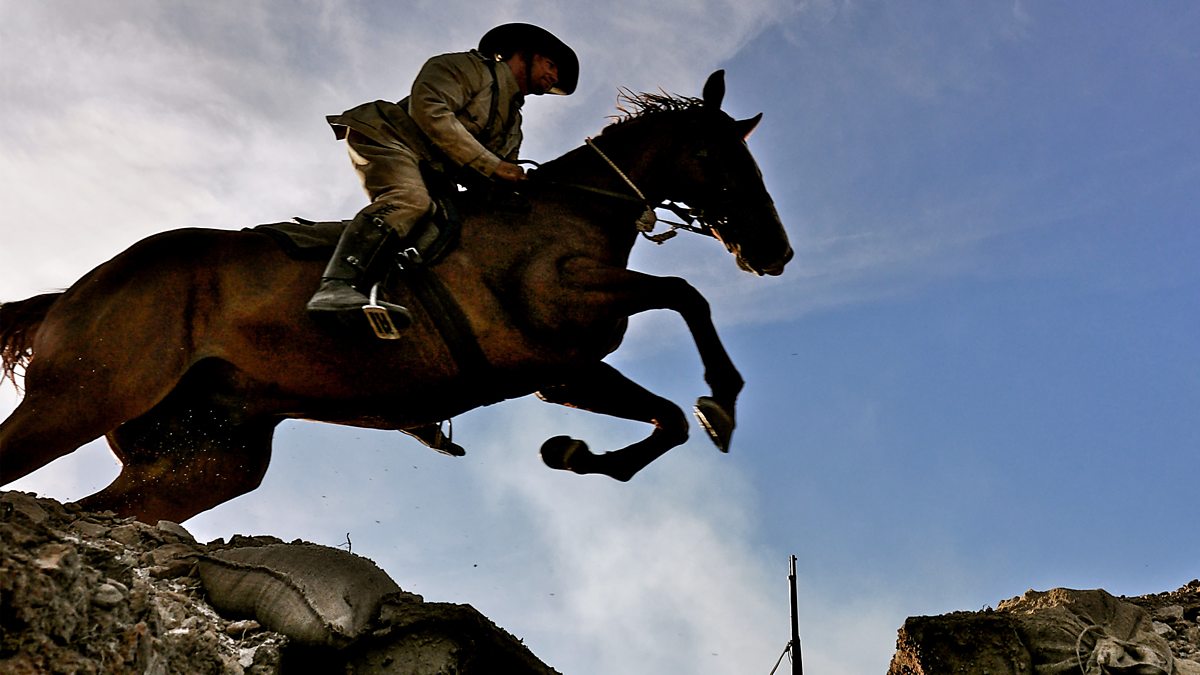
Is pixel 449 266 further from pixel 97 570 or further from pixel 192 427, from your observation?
pixel 97 570

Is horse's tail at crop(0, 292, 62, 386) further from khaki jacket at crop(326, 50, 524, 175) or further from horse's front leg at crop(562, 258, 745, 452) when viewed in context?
horse's front leg at crop(562, 258, 745, 452)

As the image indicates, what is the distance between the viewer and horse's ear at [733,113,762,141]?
6372 mm

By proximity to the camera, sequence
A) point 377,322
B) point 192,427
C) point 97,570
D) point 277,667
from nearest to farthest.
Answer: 1. point 97,570
2. point 277,667
3. point 377,322
4. point 192,427

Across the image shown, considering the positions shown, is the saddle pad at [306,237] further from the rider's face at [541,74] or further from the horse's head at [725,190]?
the horse's head at [725,190]

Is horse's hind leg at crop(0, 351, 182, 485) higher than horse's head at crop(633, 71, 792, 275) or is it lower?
lower

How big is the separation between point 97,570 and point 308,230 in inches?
98.1

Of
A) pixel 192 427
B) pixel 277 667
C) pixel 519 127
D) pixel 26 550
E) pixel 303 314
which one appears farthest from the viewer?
pixel 519 127

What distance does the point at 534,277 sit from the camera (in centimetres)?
555

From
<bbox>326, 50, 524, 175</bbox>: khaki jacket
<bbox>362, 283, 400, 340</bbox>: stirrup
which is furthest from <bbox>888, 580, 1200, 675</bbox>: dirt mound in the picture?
<bbox>326, 50, 524, 175</bbox>: khaki jacket

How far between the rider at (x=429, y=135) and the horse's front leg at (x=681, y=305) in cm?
67

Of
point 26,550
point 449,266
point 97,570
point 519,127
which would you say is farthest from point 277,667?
point 519,127

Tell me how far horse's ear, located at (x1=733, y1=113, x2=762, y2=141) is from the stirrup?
2368 mm

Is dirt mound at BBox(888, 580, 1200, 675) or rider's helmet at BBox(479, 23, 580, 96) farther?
rider's helmet at BBox(479, 23, 580, 96)

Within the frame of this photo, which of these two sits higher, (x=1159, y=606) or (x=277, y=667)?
(x=1159, y=606)
